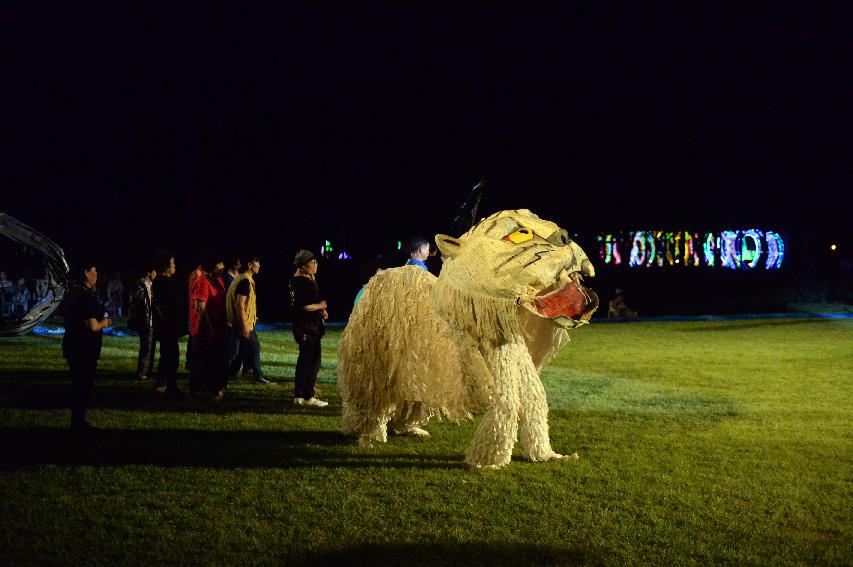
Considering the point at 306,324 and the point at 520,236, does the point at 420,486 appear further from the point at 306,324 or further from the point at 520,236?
the point at 306,324

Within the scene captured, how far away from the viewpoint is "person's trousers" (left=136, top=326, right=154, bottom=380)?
43.5ft

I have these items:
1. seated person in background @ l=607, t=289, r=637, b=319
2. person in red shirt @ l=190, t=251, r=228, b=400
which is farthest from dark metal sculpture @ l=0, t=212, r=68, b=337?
seated person in background @ l=607, t=289, r=637, b=319

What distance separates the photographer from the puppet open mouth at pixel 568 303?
21.8 feet

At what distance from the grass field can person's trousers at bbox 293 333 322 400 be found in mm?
399

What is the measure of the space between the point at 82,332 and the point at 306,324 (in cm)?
275

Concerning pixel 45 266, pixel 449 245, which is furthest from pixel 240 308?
pixel 45 266

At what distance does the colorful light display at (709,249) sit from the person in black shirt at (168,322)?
84.5ft

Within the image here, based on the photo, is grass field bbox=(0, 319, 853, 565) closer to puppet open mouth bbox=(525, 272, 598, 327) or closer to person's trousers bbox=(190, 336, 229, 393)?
person's trousers bbox=(190, 336, 229, 393)

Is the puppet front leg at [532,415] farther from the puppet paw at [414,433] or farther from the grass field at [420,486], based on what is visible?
the puppet paw at [414,433]

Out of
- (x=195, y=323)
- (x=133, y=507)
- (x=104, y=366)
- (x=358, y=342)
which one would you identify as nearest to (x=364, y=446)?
(x=358, y=342)

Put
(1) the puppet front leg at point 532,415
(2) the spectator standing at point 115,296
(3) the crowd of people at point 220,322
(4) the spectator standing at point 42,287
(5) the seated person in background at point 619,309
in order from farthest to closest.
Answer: (5) the seated person in background at point 619,309, (2) the spectator standing at point 115,296, (4) the spectator standing at point 42,287, (3) the crowd of people at point 220,322, (1) the puppet front leg at point 532,415

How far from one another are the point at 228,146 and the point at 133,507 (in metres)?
44.2

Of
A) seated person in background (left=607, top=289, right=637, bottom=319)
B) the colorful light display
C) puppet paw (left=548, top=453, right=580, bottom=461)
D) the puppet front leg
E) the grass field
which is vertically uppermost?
the colorful light display

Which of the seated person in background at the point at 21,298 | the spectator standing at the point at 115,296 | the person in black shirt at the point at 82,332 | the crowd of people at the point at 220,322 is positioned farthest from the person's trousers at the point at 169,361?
the spectator standing at the point at 115,296
